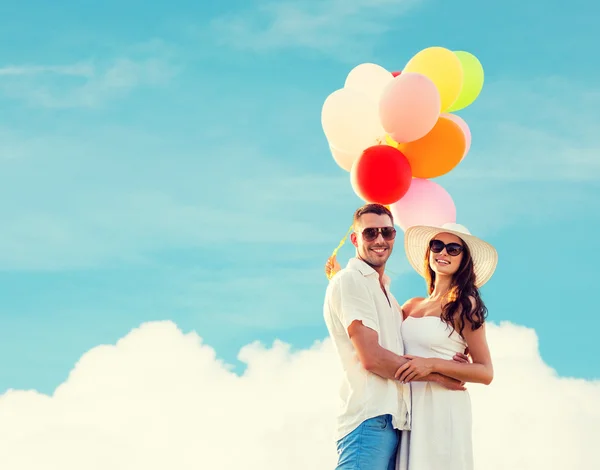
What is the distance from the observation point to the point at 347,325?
4.72 m

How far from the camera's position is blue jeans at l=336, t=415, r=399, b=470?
15.0ft

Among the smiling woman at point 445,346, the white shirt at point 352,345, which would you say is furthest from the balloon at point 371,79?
the white shirt at point 352,345

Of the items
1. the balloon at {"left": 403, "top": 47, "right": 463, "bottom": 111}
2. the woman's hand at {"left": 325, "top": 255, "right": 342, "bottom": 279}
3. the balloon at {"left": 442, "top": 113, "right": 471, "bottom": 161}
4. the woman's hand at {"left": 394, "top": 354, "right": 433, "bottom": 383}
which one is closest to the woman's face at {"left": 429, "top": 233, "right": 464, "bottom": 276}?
the woman's hand at {"left": 394, "top": 354, "right": 433, "bottom": 383}

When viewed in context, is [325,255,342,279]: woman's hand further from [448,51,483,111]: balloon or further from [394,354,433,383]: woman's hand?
[448,51,483,111]: balloon

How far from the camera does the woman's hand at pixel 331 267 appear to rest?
19.8 feet

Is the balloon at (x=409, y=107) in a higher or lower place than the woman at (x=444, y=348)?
higher

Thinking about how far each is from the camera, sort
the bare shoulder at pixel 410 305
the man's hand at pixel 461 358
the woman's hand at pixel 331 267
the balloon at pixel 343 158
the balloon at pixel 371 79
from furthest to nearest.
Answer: the balloon at pixel 371 79, the balloon at pixel 343 158, the woman's hand at pixel 331 267, the bare shoulder at pixel 410 305, the man's hand at pixel 461 358

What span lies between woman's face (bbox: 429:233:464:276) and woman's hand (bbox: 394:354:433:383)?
80 centimetres

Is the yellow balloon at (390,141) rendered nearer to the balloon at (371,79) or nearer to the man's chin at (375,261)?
the balloon at (371,79)

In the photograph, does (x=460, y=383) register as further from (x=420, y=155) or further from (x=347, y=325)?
(x=420, y=155)

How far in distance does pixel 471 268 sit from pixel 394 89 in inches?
62.8

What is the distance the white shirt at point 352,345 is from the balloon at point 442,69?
7.07 ft

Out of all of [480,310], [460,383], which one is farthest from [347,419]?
[480,310]

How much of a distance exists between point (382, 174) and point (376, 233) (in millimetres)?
1022
